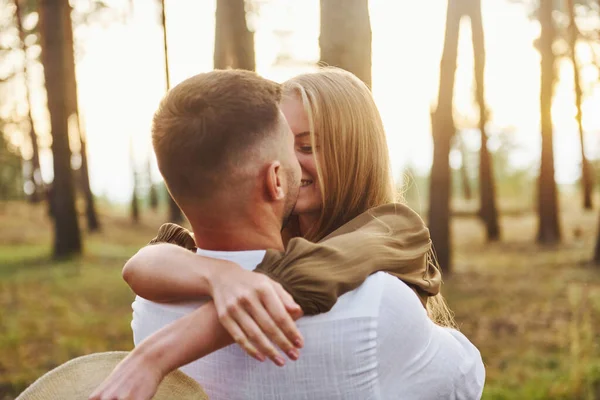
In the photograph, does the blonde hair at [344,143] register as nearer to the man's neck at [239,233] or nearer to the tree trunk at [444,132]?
the man's neck at [239,233]

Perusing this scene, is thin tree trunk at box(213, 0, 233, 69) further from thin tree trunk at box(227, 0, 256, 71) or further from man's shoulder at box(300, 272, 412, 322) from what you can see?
man's shoulder at box(300, 272, 412, 322)

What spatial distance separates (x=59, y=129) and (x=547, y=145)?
1291cm

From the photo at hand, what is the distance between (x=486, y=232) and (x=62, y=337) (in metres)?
15.8

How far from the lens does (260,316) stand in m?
1.65

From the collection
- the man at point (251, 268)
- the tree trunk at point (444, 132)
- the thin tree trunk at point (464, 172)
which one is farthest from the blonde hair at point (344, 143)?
the thin tree trunk at point (464, 172)

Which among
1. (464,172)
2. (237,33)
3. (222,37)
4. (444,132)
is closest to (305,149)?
(237,33)

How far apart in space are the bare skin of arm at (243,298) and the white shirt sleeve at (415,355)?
28 centimetres

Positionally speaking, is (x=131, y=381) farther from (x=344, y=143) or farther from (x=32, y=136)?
(x=32, y=136)

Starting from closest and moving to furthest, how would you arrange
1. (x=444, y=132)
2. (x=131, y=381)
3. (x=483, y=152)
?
(x=131, y=381)
(x=444, y=132)
(x=483, y=152)

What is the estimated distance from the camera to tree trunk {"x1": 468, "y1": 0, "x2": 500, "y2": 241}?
1998 centimetres

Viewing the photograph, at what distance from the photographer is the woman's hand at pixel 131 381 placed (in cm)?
159

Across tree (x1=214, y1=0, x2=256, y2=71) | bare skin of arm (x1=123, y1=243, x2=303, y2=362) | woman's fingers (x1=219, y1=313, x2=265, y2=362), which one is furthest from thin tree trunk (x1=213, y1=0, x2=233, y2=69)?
woman's fingers (x1=219, y1=313, x2=265, y2=362)

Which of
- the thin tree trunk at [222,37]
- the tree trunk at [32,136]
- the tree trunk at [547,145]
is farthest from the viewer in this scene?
the tree trunk at [32,136]

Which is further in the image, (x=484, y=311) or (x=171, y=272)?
(x=484, y=311)
